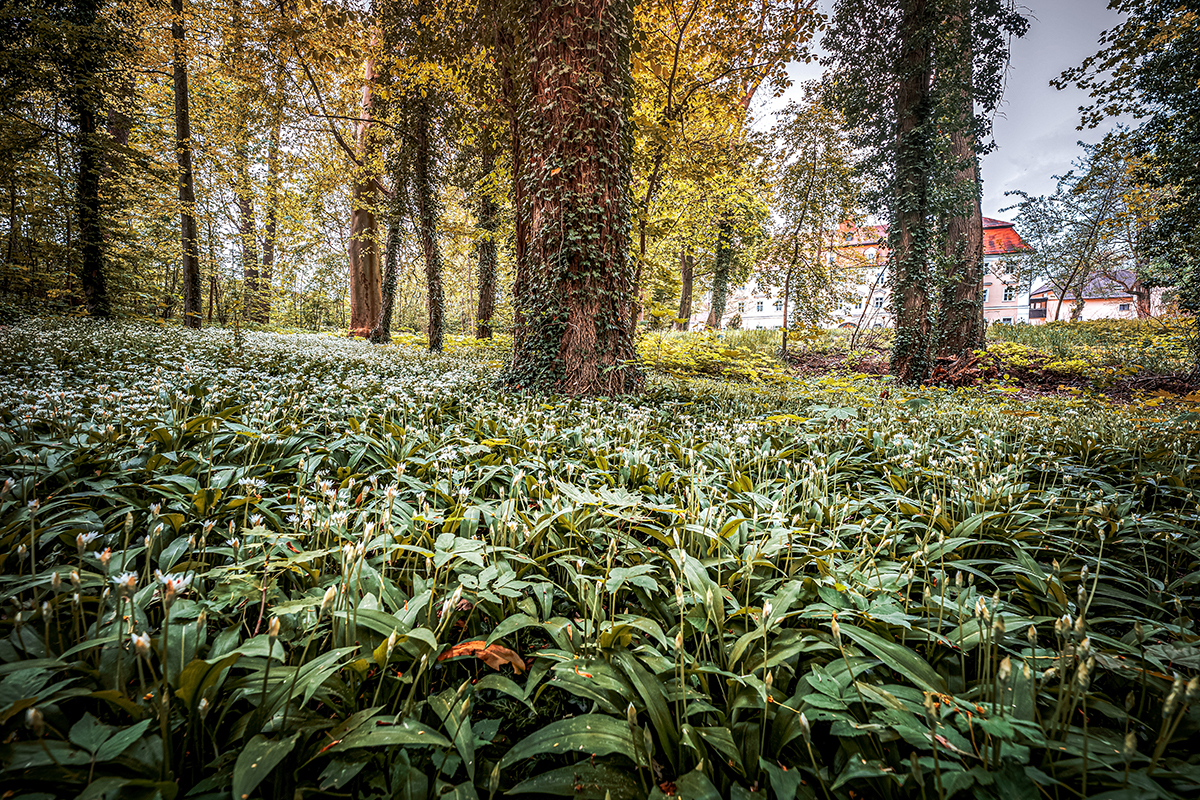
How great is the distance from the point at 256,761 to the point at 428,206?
13.7m

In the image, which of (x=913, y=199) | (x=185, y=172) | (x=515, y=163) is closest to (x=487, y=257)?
(x=515, y=163)

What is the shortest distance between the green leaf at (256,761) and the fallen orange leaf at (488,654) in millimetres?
429

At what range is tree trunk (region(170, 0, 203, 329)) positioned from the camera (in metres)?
11.0

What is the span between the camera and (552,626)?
1.46 metres

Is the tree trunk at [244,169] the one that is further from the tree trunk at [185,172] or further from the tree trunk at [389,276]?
the tree trunk at [389,276]

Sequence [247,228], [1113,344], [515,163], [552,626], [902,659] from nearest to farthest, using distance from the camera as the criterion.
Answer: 1. [902,659]
2. [552,626]
3. [515,163]
4. [1113,344]
5. [247,228]

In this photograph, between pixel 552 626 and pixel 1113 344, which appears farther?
pixel 1113 344

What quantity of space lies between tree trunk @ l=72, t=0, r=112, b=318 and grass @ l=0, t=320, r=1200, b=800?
487 inches

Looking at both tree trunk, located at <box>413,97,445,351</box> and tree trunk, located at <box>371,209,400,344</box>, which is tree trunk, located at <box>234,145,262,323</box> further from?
tree trunk, located at <box>413,97,445,351</box>

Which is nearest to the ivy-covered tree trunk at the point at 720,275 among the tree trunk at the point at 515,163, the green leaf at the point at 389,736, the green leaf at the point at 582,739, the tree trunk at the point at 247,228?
the tree trunk at the point at 515,163

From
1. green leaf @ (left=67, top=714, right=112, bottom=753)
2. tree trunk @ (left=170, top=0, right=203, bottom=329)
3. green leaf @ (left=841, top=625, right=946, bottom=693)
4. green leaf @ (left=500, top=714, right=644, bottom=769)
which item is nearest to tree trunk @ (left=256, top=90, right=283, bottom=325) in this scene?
tree trunk @ (left=170, top=0, right=203, bottom=329)

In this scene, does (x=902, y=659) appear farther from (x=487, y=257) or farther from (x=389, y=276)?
(x=389, y=276)

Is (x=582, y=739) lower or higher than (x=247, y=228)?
lower

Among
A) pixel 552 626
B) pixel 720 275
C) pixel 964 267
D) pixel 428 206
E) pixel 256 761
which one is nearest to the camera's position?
pixel 256 761
